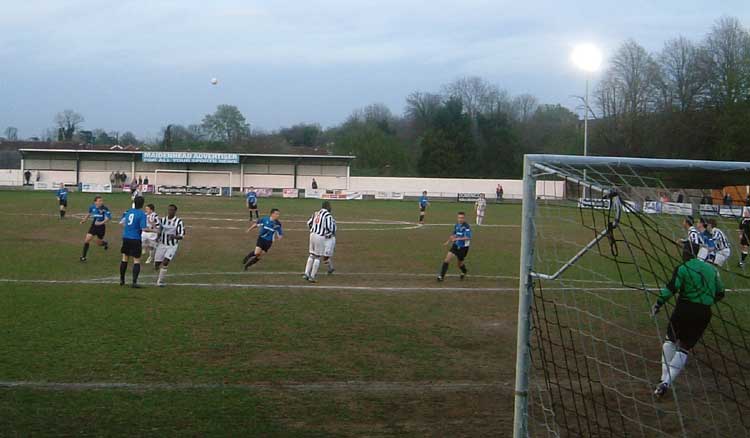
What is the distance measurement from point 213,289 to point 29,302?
373cm

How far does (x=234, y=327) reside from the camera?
1184 centimetres

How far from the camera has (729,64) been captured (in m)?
54.3

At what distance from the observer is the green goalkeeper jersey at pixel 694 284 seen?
8.24 meters

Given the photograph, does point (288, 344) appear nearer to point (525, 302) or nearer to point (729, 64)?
point (525, 302)

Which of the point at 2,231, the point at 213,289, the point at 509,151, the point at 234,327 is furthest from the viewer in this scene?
the point at 509,151

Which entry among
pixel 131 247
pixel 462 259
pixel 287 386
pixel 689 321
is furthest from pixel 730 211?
pixel 131 247

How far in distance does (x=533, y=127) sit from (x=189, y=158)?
40.4 meters

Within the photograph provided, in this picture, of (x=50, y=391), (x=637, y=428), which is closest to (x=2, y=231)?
(x=50, y=391)

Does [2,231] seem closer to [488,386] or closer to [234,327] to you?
[234,327]

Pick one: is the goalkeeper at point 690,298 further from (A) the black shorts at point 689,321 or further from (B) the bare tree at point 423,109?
(B) the bare tree at point 423,109

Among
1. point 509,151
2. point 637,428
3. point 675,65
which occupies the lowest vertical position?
point 637,428

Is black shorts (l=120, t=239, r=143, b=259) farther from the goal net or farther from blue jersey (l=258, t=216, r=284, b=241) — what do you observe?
the goal net

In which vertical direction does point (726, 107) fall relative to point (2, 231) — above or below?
above

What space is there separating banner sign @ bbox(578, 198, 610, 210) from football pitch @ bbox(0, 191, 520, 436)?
2.43m
